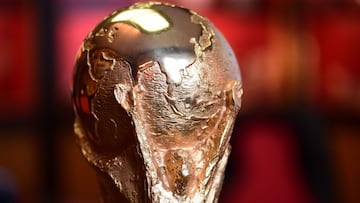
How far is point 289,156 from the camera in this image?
1562mm

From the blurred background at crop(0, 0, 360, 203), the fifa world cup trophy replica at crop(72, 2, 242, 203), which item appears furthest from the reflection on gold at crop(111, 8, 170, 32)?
the blurred background at crop(0, 0, 360, 203)

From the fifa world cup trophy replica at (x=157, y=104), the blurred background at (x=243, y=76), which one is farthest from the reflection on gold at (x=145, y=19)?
the blurred background at (x=243, y=76)

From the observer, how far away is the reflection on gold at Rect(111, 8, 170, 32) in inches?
14.4

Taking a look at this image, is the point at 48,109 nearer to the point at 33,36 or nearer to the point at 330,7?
the point at 33,36

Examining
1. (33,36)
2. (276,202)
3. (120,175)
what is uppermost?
(120,175)

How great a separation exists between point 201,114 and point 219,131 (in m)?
0.02

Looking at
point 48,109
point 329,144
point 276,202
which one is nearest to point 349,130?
point 329,144

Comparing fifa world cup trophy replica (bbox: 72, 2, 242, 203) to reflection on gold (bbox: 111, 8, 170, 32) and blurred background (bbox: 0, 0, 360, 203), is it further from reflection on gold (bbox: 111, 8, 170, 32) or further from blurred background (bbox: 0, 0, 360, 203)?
blurred background (bbox: 0, 0, 360, 203)

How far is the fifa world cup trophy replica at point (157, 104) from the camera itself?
356 mm

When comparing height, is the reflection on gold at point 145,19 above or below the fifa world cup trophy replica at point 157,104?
above

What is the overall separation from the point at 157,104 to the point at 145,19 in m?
0.04

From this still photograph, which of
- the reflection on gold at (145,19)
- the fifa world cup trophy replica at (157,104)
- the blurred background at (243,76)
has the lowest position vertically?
the blurred background at (243,76)

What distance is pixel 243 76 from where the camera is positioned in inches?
72.2

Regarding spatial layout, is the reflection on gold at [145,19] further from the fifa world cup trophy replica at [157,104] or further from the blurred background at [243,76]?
the blurred background at [243,76]
